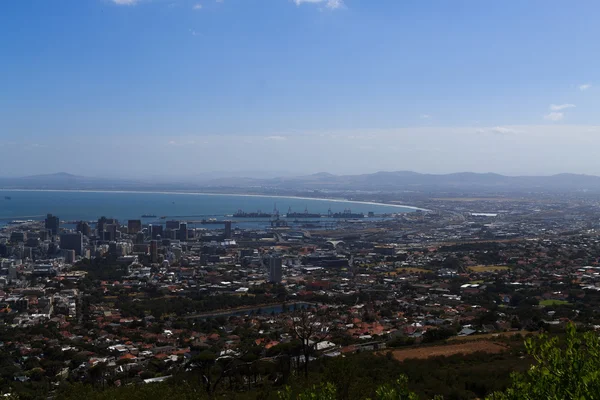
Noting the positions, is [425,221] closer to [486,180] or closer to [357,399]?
[357,399]

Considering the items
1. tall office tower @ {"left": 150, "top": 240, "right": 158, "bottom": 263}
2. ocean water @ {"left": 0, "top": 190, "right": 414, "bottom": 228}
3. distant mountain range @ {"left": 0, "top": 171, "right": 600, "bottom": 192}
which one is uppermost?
distant mountain range @ {"left": 0, "top": 171, "right": 600, "bottom": 192}

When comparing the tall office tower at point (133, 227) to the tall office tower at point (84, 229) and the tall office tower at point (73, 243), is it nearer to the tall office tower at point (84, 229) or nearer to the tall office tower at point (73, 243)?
the tall office tower at point (84, 229)

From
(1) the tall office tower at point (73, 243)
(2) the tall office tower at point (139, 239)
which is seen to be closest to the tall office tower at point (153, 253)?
(1) the tall office tower at point (73, 243)

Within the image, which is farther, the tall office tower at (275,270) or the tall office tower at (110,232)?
the tall office tower at (110,232)

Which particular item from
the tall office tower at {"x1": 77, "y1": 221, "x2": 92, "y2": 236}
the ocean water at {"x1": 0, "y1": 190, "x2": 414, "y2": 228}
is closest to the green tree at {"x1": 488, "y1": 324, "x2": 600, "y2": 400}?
the tall office tower at {"x1": 77, "y1": 221, "x2": 92, "y2": 236}

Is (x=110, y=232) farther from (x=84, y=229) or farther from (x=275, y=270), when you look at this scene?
(x=275, y=270)

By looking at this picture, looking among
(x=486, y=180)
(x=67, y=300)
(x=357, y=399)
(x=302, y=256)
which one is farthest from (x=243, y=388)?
(x=486, y=180)

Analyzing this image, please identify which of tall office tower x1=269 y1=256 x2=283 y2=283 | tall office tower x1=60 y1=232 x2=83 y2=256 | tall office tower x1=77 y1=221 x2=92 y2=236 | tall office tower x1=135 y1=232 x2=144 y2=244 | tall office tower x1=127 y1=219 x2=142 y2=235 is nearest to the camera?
tall office tower x1=269 y1=256 x2=283 y2=283

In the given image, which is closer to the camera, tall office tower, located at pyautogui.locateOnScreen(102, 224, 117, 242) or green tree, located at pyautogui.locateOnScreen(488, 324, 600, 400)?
green tree, located at pyautogui.locateOnScreen(488, 324, 600, 400)

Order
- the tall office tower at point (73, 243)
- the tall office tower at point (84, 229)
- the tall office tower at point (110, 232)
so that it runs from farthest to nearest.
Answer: the tall office tower at point (84, 229) < the tall office tower at point (110, 232) < the tall office tower at point (73, 243)

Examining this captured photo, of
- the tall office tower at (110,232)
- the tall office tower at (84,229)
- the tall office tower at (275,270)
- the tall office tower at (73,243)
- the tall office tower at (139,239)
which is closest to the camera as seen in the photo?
the tall office tower at (275,270)

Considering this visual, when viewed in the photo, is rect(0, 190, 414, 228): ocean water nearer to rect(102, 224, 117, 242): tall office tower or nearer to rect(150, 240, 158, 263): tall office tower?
rect(102, 224, 117, 242): tall office tower
